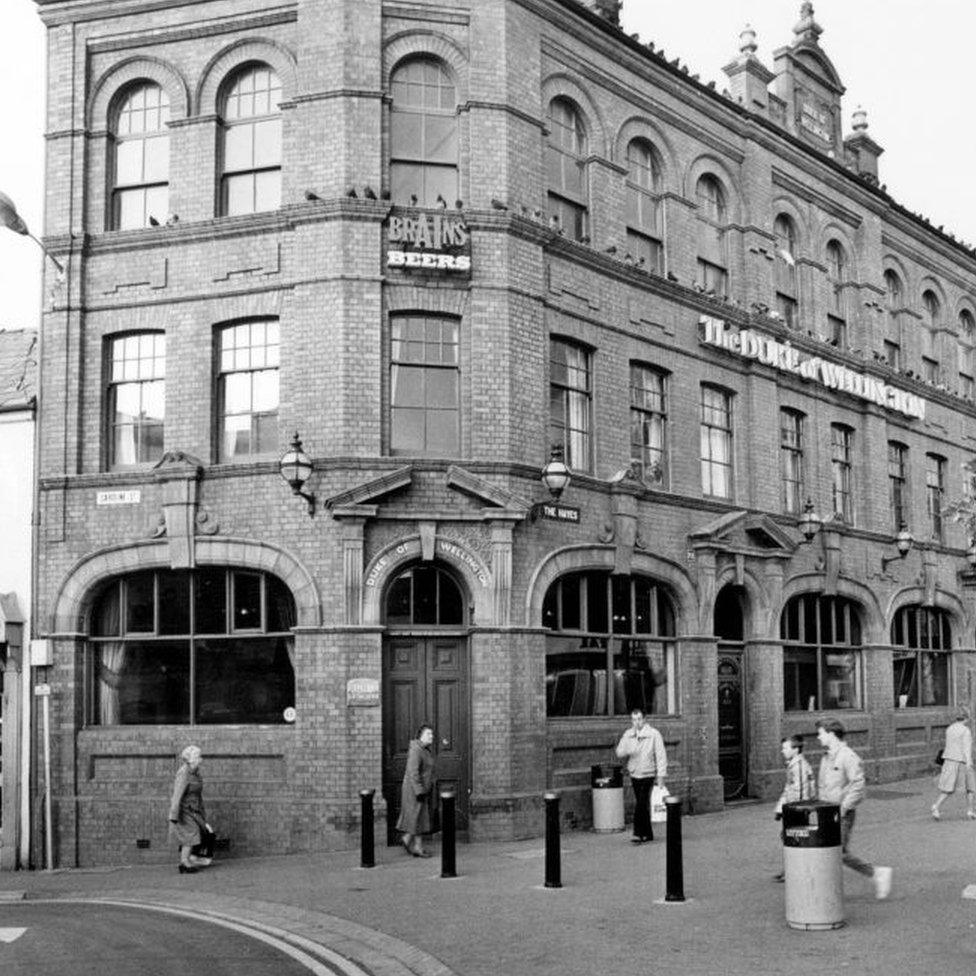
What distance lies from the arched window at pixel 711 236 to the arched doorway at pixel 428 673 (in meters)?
8.18

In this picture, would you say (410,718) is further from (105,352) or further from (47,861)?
(105,352)

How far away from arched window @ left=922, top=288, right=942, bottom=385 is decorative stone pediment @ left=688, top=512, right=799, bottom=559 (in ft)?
27.4

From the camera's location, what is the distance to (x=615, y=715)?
20672 mm

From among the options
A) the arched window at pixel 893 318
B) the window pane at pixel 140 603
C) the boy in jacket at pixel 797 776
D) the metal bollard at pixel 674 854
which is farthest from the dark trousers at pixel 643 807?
the arched window at pixel 893 318

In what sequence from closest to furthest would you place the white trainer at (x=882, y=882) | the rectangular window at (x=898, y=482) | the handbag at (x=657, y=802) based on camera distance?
the white trainer at (x=882, y=882), the handbag at (x=657, y=802), the rectangular window at (x=898, y=482)

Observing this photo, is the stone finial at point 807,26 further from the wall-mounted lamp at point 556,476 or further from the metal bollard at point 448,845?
the metal bollard at point 448,845

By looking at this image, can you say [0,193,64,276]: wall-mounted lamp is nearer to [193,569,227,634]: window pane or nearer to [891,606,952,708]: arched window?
[193,569,227,634]: window pane

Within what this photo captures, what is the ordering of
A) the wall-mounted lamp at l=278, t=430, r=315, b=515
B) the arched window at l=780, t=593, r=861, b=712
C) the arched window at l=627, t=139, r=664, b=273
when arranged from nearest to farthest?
the wall-mounted lamp at l=278, t=430, r=315, b=515 → the arched window at l=627, t=139, r=664, b=273 → the arched window at l=780, t=593, r=861, b=712

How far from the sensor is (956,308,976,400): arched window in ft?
105

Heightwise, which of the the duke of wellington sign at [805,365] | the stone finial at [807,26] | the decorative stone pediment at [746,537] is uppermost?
the stone finial at [807,26]

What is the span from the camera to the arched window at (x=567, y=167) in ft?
68.6

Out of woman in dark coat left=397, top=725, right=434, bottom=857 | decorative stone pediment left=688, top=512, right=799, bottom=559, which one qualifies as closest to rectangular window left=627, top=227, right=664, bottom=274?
decorative stone pediment left=688, top=512, right=799, bottom=559

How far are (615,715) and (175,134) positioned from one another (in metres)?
10.7

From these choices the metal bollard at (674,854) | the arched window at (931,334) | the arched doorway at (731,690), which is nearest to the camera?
the metal bollard at (674,854)
